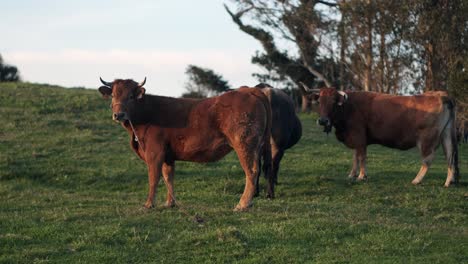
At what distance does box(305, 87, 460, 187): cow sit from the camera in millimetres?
17875

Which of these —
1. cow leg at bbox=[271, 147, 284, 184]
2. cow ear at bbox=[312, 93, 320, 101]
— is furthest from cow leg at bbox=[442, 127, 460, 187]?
cow leg at bbox=[271, 147, 284, 184]

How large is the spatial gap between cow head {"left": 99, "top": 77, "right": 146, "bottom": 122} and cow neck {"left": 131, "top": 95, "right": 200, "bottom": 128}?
0.45ft

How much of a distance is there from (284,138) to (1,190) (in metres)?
6.20

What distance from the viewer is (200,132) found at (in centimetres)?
1326

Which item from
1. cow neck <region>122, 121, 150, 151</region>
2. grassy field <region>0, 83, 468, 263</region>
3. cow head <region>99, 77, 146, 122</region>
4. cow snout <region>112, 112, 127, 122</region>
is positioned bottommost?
grassy field <region>0, 83, 468, 263</region>

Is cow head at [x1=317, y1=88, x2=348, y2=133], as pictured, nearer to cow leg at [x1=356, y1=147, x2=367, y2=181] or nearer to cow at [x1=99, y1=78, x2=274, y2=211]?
cow leg at [x1=356, y1=147, x2=367, y2=181]

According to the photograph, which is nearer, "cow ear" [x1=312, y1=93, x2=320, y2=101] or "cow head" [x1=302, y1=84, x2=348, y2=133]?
"cow head" [x1=302, y1=84, x2=348, y2=133]

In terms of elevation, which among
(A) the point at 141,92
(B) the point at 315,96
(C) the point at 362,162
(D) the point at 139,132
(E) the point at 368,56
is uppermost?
(E) the point at 368,56

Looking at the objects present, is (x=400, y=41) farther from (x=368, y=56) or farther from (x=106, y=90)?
(x=106, y=90)

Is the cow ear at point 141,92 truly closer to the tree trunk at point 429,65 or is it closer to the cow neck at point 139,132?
the cow neck at point 139,132

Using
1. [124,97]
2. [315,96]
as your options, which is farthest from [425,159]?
[124,97]

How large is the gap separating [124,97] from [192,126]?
4.08ft

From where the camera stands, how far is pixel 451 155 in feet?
58.0

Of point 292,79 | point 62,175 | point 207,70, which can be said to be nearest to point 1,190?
point 62,175
